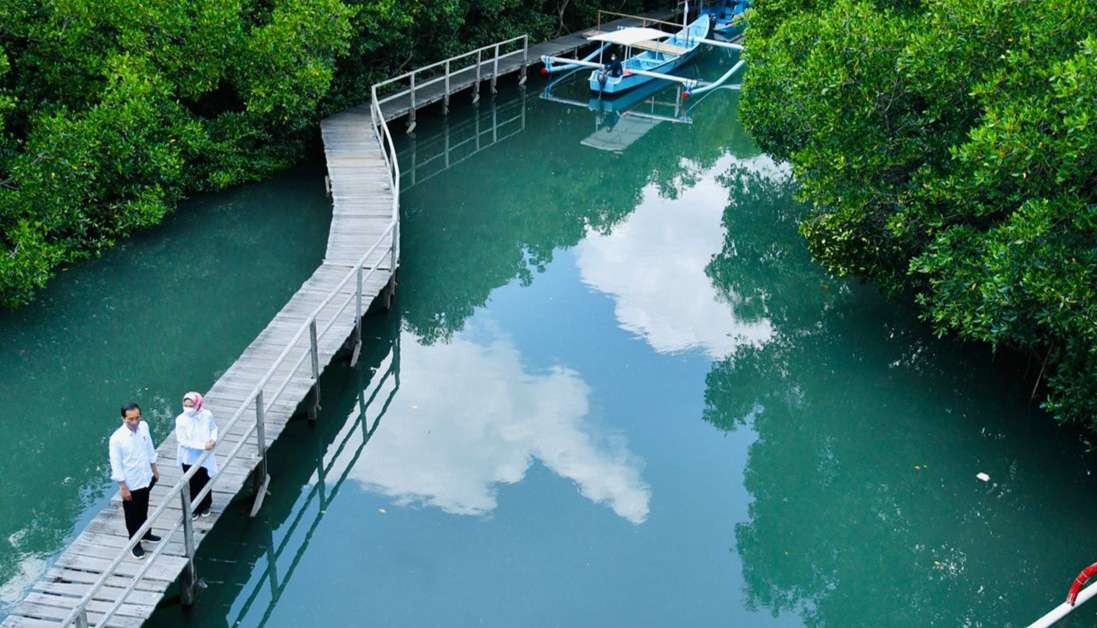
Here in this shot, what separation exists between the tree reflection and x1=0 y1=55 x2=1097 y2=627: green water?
43 millimetres

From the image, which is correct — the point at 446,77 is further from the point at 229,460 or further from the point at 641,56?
the point at 229,460

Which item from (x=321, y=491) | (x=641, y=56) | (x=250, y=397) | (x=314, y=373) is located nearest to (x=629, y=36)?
(x=641, y=56)

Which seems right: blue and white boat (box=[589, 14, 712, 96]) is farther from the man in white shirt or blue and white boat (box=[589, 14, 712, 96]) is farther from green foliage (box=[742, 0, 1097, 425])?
the man in white shirt

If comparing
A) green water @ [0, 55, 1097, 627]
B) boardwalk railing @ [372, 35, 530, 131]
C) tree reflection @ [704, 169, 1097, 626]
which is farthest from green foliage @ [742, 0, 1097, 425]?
boardwalk railing @ [372, 35, 530, 131]

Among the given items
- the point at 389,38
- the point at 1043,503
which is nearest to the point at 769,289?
the point at 1043,503

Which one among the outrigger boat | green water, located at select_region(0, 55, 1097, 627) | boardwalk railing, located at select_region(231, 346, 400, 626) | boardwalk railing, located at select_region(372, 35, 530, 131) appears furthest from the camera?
Result: the outrigger boat

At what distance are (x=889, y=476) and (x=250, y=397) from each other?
849 centimetres

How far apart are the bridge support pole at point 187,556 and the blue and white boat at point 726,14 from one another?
113 ft

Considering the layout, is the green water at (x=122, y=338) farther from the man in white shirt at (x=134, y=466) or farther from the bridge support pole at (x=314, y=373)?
the man in white shirt at (x=134, y=466)

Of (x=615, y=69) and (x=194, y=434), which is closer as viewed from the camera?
(x=194, y=434)

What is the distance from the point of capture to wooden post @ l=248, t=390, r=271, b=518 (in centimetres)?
1220

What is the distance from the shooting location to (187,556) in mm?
10711

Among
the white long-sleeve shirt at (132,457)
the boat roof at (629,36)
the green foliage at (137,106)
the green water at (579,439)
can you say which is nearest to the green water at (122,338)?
the green water at (579,439)

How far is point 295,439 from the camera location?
14.5 meters
